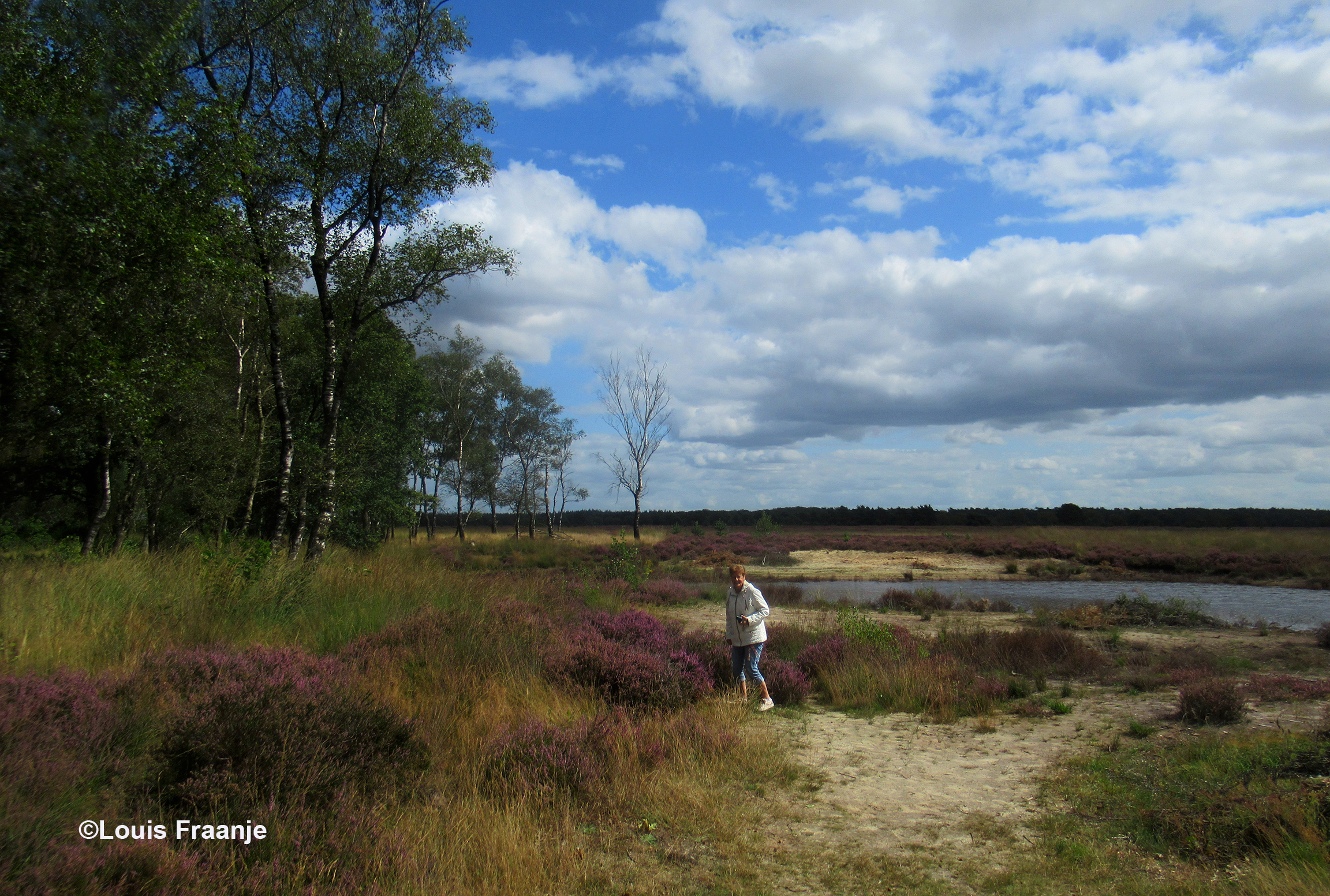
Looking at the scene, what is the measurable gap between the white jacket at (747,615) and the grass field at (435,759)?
2.37ft

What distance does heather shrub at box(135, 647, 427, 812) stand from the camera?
4199mm

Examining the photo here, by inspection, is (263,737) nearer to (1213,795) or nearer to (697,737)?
(697,737)

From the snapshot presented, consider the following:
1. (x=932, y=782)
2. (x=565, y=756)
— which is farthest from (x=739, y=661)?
(x=565, y=756)

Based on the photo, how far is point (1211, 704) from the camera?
818 cm

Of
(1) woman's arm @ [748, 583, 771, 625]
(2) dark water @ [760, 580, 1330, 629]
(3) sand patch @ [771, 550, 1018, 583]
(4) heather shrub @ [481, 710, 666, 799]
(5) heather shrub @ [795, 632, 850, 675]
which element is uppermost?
(1) woman's arm @ [748, 583, 771, 625]

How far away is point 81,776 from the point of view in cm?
387

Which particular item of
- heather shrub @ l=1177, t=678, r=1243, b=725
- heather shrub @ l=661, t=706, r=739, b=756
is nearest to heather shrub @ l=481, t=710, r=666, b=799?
heather shrub @ l=661, t=706, r=739, b=756

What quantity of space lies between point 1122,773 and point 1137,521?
7563 cm

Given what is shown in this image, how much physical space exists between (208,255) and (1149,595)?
99.8 ft

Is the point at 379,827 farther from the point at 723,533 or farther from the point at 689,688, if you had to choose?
the point at 723,533

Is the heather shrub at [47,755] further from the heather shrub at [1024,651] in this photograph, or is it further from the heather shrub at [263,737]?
the heather shrub at [1024,651]

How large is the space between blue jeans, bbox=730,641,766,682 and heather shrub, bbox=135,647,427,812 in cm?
513

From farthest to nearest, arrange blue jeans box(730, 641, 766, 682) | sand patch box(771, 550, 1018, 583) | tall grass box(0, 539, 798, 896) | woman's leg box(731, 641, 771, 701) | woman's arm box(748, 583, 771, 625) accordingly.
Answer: sand patch box(771, 550, 1018, 583) → blue jeans box(730, 641, 766, 682) → woman's leg box(731, 641, 771, 701) → woman's arm box(748, 583, 771, 625) → tall grass box(0, 539, 798, 896)

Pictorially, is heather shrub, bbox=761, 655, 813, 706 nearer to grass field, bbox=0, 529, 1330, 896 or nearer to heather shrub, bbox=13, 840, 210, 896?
grass field, bbox=0, 529, 1330, 896
